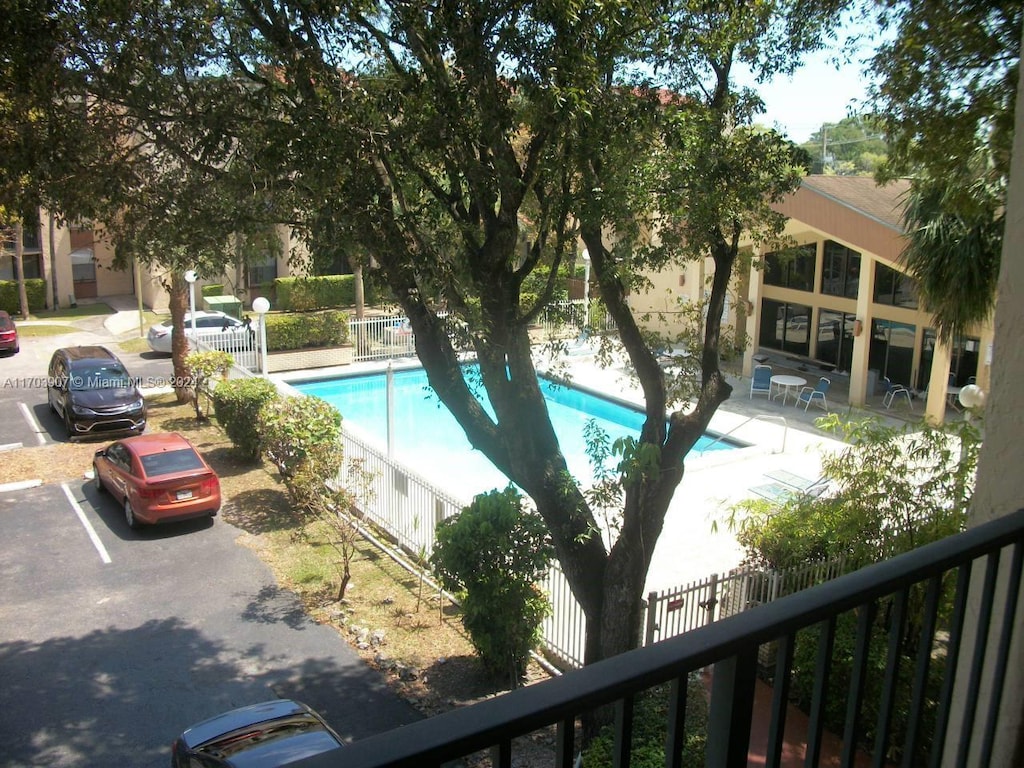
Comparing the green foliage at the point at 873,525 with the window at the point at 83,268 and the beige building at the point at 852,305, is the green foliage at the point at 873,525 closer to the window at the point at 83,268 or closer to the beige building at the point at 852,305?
the beige building at the point at 852,305

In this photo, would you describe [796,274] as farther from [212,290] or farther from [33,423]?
[212,290]

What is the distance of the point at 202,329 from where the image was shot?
25.5 metres

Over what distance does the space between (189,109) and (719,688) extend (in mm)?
8043

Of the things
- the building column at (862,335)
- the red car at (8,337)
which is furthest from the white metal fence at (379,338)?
the building column at (862,335)

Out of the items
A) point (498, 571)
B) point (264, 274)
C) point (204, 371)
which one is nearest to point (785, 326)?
point (204, 371)

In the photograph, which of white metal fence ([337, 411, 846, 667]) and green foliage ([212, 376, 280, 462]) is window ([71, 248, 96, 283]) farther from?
white metal fence ([337, 411, 846, 667])

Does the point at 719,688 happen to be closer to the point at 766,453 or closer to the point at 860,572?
the point at 860,572

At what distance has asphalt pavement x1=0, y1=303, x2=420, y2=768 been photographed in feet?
29.4

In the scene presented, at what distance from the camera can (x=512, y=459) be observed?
8648 millimetres

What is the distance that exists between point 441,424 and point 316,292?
10.7 metres

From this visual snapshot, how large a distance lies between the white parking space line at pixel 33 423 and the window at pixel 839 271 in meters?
18.6

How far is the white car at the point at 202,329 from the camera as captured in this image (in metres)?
24.8

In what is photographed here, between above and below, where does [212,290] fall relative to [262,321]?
above

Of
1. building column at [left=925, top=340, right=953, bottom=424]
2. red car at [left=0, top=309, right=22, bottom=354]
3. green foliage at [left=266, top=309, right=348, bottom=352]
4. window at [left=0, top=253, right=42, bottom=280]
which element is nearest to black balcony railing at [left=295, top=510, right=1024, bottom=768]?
building column at [left=925, top=340, right=953, bottom=424]
